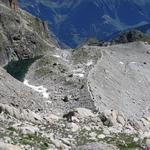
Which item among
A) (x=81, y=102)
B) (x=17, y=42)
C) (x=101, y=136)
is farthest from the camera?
(x=17, y=42)

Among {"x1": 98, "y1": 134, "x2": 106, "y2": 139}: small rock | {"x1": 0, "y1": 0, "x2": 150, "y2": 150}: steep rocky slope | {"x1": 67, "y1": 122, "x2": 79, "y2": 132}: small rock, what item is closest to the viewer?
{"x1": 0, "y1": 0, "x2": 150, "y2": 150}: steep rocky slope

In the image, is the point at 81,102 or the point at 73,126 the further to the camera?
the point at 81,102

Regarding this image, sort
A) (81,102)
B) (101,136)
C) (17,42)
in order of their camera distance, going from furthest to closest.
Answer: (17,42) → (81,102) → (101,136)

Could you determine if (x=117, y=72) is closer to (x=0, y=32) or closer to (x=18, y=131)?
(x=18, y=131)

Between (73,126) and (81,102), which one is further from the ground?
(81,102)

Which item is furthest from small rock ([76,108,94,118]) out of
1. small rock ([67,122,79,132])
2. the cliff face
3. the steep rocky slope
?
the cliff face

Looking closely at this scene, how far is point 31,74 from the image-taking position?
337 feet

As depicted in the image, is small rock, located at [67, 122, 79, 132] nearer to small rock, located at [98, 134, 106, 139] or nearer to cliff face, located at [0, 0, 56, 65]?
small rock, located at [98, 134, 106, 139]

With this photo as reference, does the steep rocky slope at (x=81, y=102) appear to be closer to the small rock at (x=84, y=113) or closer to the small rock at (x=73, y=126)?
the small rock at (x=73, y=126)

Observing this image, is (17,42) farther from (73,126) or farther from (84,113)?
(73,126)

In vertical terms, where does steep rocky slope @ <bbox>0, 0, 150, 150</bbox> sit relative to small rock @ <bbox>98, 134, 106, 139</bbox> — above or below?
above

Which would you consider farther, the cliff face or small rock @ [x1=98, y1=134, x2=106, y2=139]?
the cliff face

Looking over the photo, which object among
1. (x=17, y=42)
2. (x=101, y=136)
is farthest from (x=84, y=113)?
(x=17, y=42)

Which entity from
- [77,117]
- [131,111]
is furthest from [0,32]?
[77,117]
